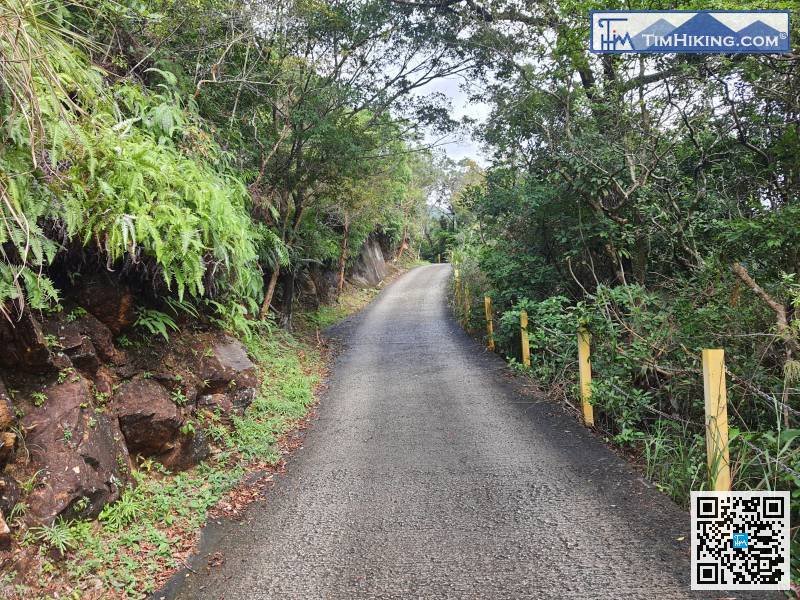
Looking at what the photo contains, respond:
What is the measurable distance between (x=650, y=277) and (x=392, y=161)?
7.31 metres

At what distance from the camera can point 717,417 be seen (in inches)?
140

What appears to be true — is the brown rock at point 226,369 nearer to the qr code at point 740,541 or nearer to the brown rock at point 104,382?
the brown rock at point 104,382

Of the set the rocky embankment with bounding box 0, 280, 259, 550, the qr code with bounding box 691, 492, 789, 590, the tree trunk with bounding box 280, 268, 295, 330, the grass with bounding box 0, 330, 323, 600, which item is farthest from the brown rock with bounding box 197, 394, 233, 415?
the tree trunk with bounding box 280, 268, 295, 330

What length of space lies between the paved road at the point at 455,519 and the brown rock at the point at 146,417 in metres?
1.08

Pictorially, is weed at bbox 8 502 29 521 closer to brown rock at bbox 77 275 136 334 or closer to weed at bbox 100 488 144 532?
weed at bbox 100 488 144 532

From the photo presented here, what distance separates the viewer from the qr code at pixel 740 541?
299 cm

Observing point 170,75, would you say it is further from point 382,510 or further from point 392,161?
point 392,161

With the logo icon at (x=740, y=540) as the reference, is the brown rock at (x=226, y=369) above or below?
above

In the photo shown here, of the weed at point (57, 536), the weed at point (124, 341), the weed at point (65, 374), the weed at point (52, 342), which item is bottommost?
the weed at point (57, 536)

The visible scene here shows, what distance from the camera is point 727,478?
353cm

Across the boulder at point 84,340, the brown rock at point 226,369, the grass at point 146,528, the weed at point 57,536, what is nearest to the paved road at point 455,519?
the grass at point 146,528

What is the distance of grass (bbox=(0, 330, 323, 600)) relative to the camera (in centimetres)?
308
